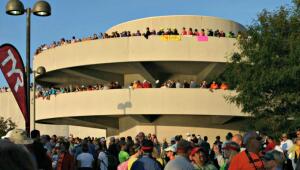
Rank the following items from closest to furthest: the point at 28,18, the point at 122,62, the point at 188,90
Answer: the point at 28,18
the point at 188,90
the point at 122,62

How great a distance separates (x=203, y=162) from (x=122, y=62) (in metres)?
27.0

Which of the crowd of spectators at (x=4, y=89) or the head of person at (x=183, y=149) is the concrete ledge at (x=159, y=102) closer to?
the crowd of spectators at (x=4, y=89)

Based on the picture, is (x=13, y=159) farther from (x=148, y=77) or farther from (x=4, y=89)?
(x=4, y=89)

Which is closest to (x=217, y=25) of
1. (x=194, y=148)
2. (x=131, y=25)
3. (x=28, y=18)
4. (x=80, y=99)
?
(x=131, y=25)

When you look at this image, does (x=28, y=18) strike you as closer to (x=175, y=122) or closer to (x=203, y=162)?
(x=203, y=162)

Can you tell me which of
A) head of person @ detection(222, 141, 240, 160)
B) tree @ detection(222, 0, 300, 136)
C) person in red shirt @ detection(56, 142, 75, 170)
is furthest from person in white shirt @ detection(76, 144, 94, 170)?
tree @ detection(222, 0, 300, 136)

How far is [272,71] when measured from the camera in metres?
22.6

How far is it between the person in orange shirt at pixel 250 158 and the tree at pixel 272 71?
16.0m

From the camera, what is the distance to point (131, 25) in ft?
122

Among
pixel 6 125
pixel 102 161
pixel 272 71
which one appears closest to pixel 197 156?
pixel 102 161

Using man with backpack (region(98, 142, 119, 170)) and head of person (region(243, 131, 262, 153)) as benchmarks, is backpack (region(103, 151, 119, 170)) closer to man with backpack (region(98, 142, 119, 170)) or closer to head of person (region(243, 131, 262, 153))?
man with backpack (region(98, 142, 119, 170))

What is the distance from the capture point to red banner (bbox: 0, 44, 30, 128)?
10070 millimetres

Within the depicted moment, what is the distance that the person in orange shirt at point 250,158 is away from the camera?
6.43 metres

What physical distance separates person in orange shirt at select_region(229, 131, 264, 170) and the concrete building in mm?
25379
